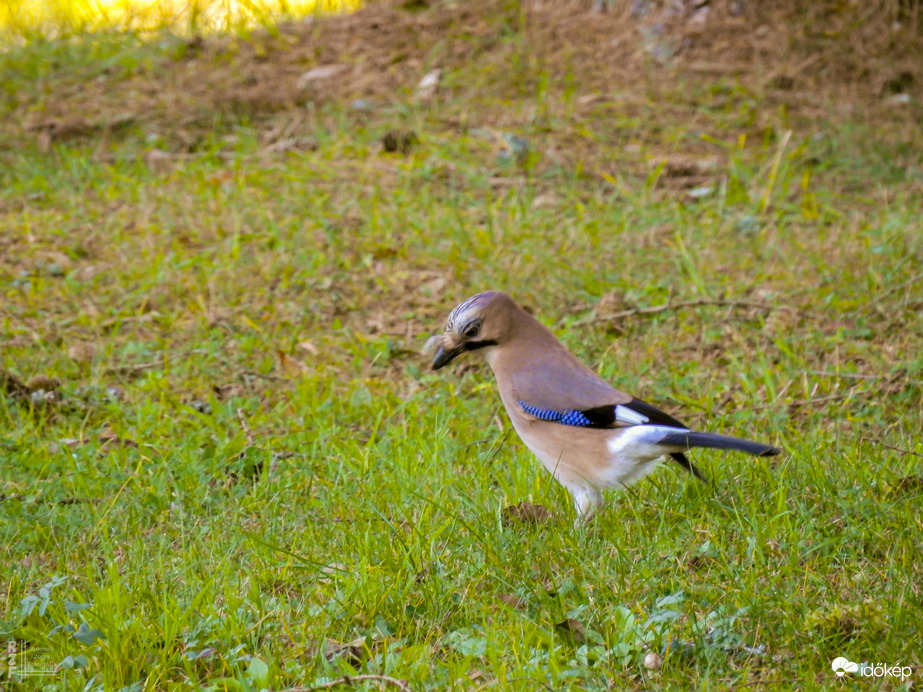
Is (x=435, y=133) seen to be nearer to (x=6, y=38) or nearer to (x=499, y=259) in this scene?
(x=499, y=259)

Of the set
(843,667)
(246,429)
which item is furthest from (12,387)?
(843,667)

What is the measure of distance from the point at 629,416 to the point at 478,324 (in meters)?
0.76

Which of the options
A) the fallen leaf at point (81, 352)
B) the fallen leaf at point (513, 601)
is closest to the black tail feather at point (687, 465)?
the fallen leaf at point (513, 601)

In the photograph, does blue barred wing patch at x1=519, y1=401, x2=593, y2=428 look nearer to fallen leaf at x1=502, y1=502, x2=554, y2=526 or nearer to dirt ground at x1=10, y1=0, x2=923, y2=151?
fallen leaf at x1=502, y1=502, x2=554, y2=526

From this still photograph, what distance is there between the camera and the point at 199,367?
Answer: 203 inches

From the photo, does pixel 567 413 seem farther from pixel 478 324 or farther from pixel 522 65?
pixel 522 65

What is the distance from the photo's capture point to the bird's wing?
3.54m

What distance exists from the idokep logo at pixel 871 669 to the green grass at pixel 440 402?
4 centimetres

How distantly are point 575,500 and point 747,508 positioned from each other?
0.58 m

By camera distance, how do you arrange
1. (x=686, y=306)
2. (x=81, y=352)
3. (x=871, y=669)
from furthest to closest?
1. (x=686, y=306)
2. (x=81, y=352)
3. (x=871, y=669)

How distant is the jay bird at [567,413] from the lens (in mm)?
3484

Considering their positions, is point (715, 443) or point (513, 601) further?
point (715, 443)

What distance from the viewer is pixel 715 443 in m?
3.24

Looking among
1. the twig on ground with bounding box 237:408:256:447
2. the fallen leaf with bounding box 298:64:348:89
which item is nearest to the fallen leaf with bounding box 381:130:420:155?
the fallen leaf with bounding box 298:64:348:89
